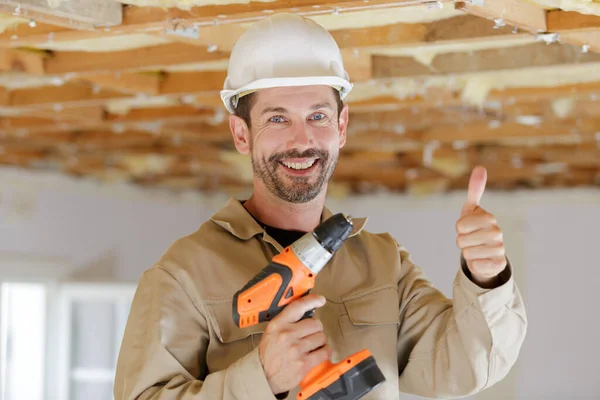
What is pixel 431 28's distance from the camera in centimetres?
237

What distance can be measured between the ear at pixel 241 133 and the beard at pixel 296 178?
0.23 ft

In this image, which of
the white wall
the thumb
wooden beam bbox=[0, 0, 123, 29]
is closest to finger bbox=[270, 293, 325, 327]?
the thumb

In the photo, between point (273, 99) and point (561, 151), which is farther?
point (561, 151)

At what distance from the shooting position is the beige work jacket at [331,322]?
1.36m

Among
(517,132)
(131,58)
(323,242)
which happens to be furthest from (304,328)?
(517,132)

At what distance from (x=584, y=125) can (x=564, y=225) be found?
240 centimetres

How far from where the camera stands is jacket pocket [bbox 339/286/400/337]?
1537 mm

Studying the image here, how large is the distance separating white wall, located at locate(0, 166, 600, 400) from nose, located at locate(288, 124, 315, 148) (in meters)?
4.40

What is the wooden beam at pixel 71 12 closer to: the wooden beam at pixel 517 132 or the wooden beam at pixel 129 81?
the wooden beam at pixel 129 81

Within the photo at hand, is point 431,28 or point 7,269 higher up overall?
point 431,28

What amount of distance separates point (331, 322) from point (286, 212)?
0.76 feet

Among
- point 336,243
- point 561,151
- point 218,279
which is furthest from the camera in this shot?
point 561,151

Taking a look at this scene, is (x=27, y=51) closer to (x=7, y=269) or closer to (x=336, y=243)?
(x=336, y=243)

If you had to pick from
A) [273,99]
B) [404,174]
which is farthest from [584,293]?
[273,99]
